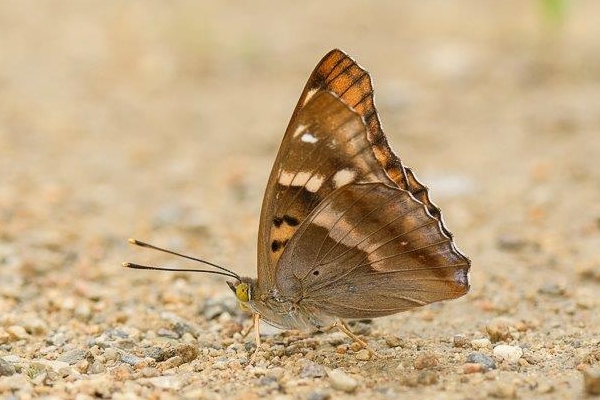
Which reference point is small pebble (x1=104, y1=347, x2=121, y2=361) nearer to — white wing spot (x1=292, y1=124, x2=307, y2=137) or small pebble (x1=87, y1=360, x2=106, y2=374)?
small pebble (x1=87, y1=360, x2=106, y2=374)

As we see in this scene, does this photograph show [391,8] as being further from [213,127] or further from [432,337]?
[432,337]

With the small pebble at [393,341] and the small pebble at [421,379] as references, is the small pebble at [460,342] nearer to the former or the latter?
the small pebble at [393,341]

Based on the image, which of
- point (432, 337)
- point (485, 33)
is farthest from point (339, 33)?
point (432, 337)

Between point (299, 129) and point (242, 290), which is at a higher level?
point (299, 129)

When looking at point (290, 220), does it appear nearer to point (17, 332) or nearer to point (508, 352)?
point (508, 352)

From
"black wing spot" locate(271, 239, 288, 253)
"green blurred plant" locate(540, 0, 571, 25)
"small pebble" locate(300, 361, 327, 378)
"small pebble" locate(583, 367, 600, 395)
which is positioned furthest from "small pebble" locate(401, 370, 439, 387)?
"green blurred plant" locate(540, 0, 571, 25)

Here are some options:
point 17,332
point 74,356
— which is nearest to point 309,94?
point 74,356

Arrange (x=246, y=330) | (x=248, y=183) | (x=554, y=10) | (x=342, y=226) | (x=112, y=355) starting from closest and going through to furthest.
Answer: (x=342, y=226) < (x=112, y=355) < (x=246, y=330) < (x=248, y=183) < (x=554, y=10)
